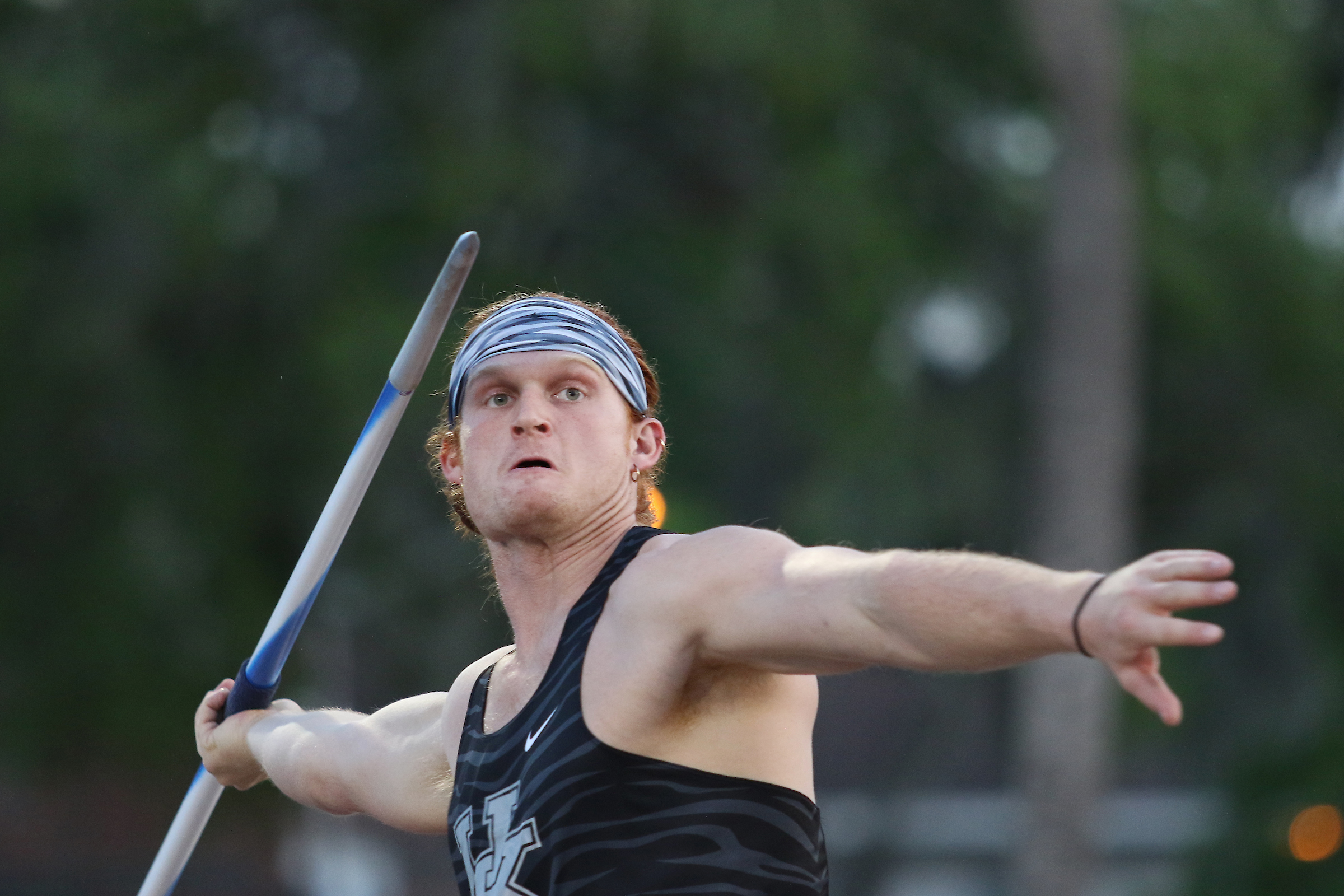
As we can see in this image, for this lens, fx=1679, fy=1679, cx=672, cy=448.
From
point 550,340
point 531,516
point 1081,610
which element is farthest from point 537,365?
point 1081,610

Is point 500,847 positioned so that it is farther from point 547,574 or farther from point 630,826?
point 547,574

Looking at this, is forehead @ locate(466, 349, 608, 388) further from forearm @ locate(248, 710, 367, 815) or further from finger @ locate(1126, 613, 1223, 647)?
finger @ locate(1126, 613, 1223, 647)

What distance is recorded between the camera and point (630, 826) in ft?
9.53

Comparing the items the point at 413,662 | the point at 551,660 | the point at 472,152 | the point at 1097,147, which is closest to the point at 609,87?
the point at 472,152

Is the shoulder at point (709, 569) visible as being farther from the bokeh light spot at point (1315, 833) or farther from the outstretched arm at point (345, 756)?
the bokeh light spot at point (1315, 833)

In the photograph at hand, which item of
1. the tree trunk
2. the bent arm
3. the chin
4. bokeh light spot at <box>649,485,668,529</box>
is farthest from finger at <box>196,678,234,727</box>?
the tree trunk

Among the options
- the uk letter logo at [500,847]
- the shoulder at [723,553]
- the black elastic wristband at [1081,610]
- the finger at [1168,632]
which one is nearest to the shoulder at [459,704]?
the uk letter logo at [500,847]

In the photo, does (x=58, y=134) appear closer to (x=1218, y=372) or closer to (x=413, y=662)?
(x=413, y=662)

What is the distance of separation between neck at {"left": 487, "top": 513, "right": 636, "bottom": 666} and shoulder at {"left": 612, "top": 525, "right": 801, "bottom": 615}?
0.79ft

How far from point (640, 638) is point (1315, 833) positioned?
11999 mm

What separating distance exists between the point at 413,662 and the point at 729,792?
13.3 m

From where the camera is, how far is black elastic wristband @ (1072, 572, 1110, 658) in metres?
2.29

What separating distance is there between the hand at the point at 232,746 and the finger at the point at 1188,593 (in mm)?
2711

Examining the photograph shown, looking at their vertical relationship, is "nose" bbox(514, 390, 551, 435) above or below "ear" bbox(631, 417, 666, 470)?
below
